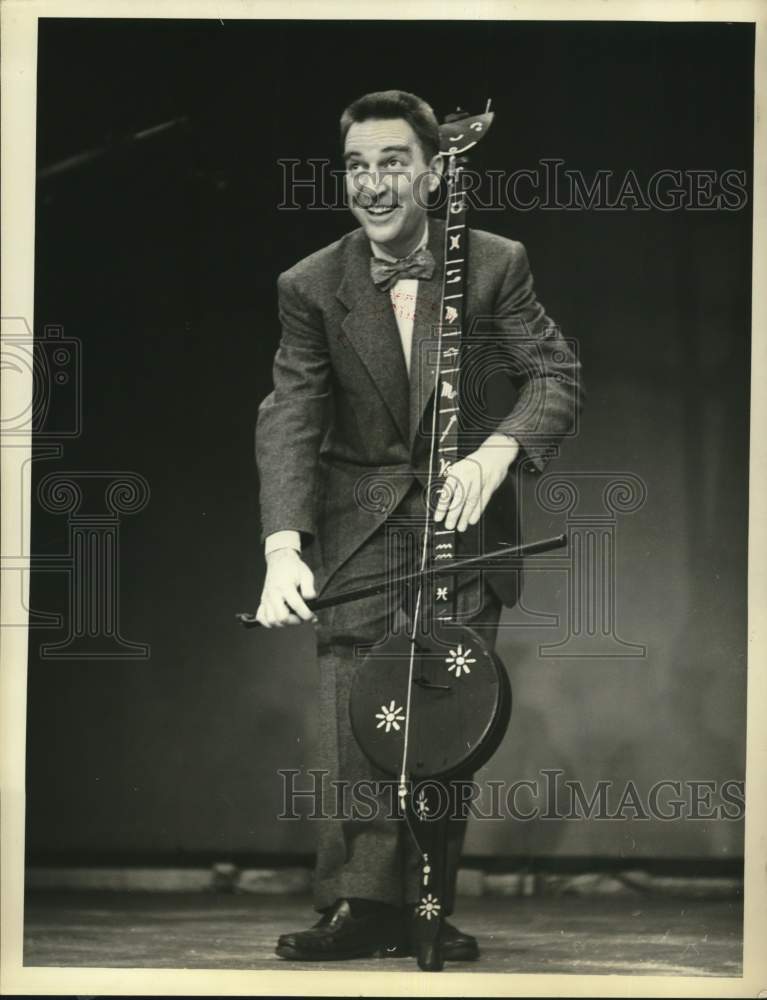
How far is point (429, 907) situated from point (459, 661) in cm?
77

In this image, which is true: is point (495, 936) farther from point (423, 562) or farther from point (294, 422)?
point (294, 422)

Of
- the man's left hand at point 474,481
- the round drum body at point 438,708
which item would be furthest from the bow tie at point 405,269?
the round drum body at point 438,708

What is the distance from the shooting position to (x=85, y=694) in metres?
5.33

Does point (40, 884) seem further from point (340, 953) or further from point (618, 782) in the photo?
point (618, 782)

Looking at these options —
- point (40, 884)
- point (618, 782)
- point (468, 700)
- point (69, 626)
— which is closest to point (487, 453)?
point (468, 700)

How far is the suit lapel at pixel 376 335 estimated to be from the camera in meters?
5.22

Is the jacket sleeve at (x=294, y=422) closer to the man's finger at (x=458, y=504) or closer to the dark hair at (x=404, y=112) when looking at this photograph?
the man's finger at (x=458, y=504)

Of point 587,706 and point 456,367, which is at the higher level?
point 456,367

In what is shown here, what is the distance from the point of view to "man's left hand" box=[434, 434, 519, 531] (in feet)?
16.9

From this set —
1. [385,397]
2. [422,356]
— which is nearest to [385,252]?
[422,356]

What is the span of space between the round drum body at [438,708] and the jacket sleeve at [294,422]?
22.4 inches

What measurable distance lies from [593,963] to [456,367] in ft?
6.28

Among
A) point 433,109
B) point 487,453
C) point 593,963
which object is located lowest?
point 593,963

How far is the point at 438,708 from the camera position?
4977 millimetres
